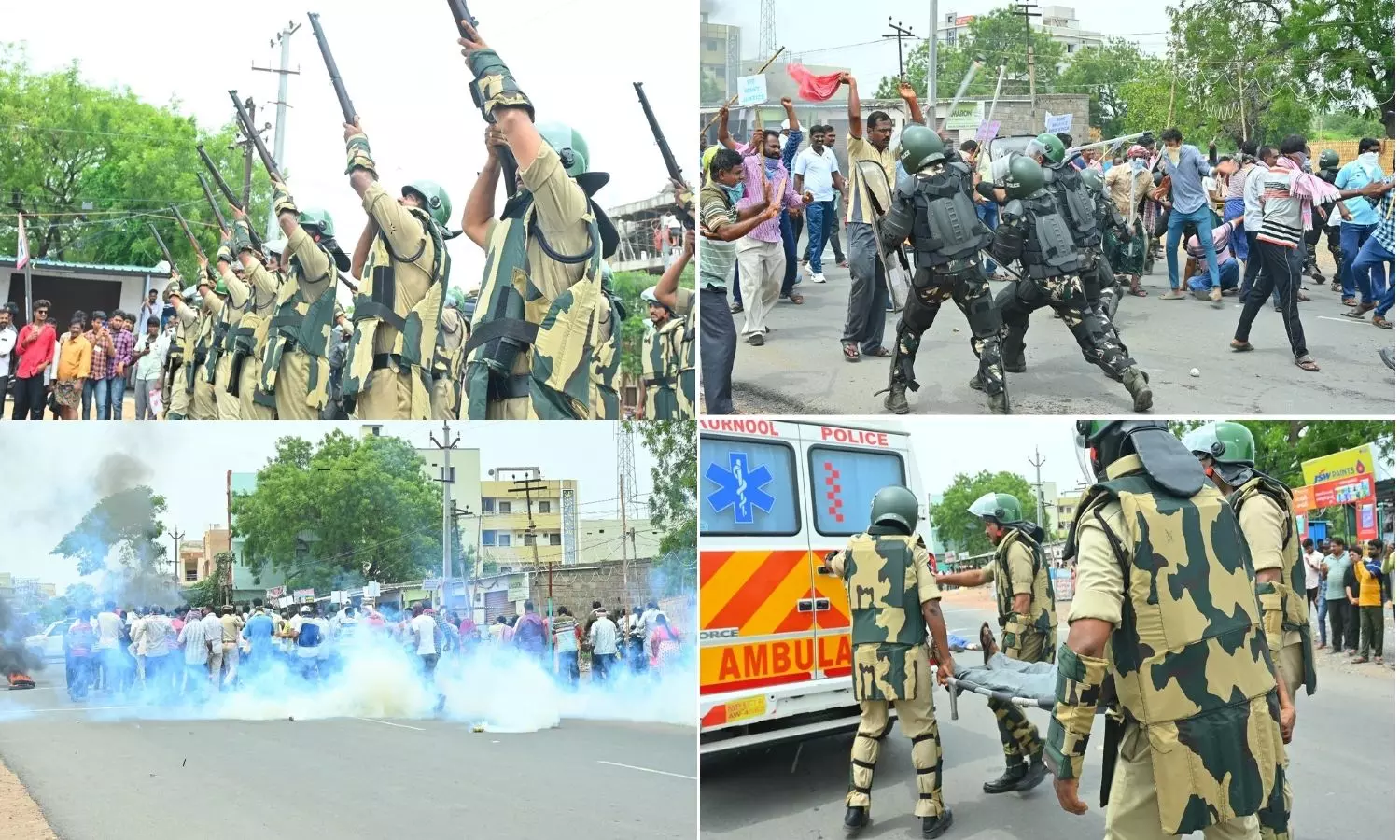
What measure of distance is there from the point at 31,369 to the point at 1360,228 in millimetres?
6406

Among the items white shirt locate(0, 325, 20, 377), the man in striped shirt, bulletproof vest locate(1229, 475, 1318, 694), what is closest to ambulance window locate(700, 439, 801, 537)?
bulletproof vest locate(1229, 475, 1318, 694)

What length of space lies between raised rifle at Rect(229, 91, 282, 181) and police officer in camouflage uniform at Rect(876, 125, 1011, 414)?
9.41 ft

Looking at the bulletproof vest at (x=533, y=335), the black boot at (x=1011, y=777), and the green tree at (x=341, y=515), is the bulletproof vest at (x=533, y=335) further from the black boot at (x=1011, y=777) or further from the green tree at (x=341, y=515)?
the black boot at (x=1011, y=777)

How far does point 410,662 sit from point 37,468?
161cm

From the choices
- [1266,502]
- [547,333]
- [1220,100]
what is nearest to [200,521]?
[547,333]

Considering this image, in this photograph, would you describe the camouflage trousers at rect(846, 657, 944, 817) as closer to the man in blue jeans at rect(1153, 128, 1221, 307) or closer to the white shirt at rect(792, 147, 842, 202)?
the man in blue jeans at rect(1153, 128, 1221, 307)

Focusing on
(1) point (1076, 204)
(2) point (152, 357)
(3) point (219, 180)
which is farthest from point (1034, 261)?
(2) point (152, 357)

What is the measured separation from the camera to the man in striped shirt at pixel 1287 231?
5.70 m

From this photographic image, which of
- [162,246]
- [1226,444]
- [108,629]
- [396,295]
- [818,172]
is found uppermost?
[818,172]

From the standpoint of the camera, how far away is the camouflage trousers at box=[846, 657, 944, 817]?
15.5ft

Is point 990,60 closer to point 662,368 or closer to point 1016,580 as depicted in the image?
point 662,368

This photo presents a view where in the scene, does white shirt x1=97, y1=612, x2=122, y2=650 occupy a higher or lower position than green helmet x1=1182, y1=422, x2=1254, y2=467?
lower

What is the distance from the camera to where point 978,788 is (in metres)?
5.32

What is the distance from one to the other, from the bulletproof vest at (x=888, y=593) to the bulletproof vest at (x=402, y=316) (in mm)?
2071
